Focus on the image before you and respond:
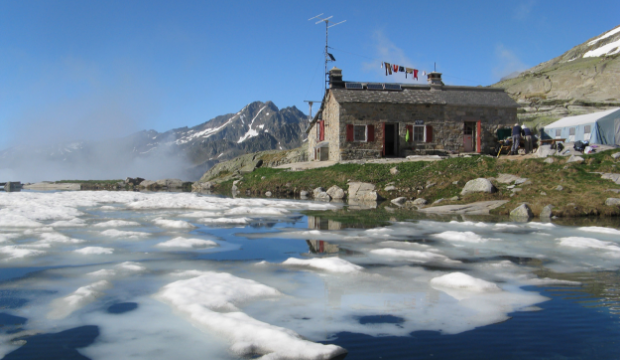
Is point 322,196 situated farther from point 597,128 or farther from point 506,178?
point 597,128

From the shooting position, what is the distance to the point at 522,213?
44.3 ft

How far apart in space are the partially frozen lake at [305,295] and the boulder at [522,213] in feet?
13.7

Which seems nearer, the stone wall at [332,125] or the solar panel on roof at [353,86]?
the stone wall at [332,125]

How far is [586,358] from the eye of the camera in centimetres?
343

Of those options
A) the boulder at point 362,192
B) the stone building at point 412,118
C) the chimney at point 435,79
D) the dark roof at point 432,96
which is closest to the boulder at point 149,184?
the stone building at point 412,118

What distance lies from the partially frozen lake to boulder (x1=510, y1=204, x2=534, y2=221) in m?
4.19

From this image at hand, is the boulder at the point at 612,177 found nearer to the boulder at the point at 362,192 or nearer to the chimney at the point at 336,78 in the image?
the boulder at the point at 362,192

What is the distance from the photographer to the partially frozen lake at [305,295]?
3.64 m

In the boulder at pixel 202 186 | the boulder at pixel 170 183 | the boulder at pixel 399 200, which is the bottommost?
the boulder at pixel 399 200

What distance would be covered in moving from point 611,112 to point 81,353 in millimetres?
35395

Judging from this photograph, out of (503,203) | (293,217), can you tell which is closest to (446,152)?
(503,203)

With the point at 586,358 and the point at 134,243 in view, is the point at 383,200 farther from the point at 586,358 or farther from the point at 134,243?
the point at 586,358

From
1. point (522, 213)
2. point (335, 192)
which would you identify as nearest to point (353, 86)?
point (335, 192)

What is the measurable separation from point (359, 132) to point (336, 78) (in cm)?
518
